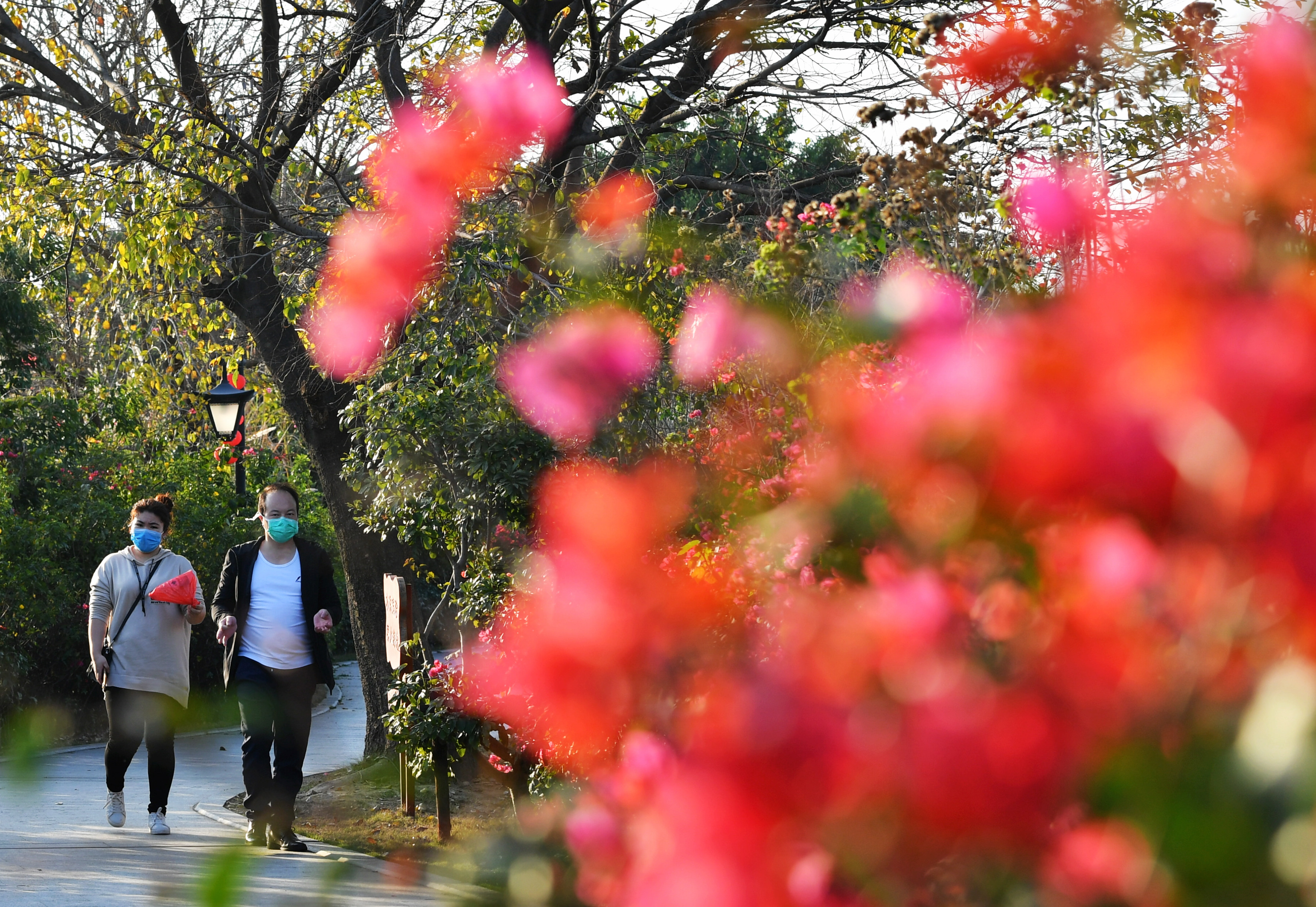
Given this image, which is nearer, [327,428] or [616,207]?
[616,207]

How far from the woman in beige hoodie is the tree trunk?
2.64 m

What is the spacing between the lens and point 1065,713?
876mm

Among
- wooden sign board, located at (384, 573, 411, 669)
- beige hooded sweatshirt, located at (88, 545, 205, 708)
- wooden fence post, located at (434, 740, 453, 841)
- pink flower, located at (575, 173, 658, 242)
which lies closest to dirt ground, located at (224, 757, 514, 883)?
wooden fence post, located at (434, 740, 453, 841)

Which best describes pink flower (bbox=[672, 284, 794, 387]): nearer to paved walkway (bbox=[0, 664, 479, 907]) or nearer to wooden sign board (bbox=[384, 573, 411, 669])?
paved walkway (bbox=[0, 664, 479, 907])

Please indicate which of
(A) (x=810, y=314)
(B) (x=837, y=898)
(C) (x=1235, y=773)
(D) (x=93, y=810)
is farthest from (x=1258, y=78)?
(D) (x=93, y=810)

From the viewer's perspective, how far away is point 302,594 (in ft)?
23.8

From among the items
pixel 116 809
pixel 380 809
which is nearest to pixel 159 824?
pixel 116 809

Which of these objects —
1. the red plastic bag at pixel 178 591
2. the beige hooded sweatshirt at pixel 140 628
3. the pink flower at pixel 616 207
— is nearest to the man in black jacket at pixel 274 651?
the red plastic bag at pixel 178 591

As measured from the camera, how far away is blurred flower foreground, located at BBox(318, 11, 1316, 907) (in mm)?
833

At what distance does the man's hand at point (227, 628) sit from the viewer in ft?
23.1

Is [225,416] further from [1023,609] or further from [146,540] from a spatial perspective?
[1023,609]

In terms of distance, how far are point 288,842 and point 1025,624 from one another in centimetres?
626

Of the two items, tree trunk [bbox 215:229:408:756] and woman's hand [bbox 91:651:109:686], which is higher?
tree trunk [bbox 215:229:408:756]

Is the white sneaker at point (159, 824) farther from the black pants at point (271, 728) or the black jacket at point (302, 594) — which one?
the black jacket at point (302, 594)
